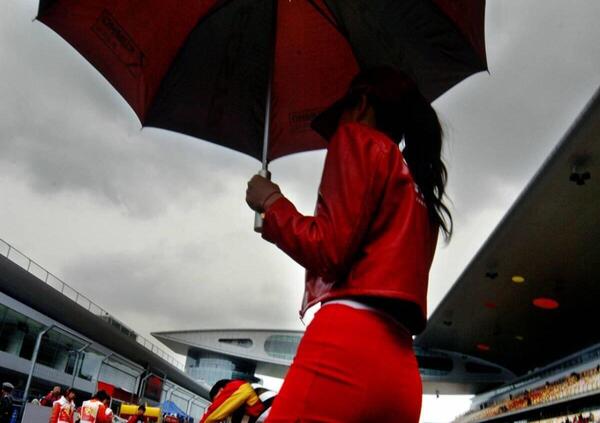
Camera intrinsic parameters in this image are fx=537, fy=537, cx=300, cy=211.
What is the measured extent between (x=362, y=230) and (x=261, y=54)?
1.53m

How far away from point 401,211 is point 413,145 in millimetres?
346

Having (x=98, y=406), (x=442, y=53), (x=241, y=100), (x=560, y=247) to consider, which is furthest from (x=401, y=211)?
(x=560, y=247)

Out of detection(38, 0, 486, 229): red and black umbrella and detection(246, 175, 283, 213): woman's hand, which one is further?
detection(38, 0, 486, 229): red and black umbrella

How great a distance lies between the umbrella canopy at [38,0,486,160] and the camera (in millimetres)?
2250

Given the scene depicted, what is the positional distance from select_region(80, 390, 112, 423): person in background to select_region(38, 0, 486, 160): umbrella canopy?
308 inches

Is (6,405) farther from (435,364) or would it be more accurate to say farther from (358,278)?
(435,364)

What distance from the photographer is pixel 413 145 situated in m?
1.41

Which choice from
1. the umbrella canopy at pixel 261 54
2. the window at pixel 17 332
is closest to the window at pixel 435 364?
the window at pixel 17 332

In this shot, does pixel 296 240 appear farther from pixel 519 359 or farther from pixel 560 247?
pixel 519 359

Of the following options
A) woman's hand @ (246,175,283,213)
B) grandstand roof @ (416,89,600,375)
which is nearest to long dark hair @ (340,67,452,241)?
woman's hand @ (246,175,283,213)

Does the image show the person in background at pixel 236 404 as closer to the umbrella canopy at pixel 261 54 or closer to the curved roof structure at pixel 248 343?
the umbrella canopy at pixel 261 54

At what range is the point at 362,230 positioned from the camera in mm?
1045

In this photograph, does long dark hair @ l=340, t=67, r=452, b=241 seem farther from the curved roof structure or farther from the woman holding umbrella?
the curved roof structure

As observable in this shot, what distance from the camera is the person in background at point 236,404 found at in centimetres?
398
